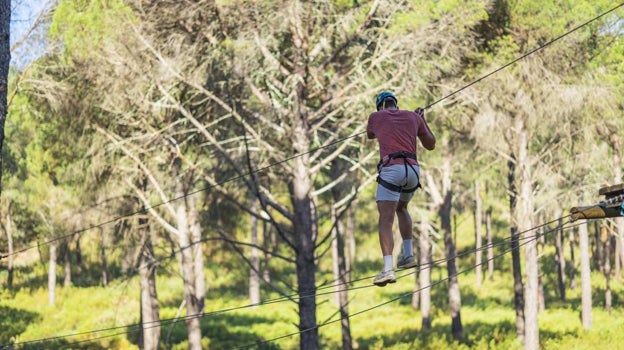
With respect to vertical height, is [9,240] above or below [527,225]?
above

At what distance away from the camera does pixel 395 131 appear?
7.40 m

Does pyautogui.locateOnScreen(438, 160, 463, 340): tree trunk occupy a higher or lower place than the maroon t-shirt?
higher

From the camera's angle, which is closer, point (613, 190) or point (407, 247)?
point (407, 247)

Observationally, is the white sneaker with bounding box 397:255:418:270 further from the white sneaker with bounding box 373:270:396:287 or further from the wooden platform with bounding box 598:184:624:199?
the wooden platform with bounding box 598:184:624:199

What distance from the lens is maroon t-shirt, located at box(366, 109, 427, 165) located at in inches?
292

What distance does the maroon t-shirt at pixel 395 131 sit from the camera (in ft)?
24.3

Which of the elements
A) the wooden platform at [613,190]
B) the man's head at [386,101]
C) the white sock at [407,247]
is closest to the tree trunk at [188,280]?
the wooden platform at [613,190]

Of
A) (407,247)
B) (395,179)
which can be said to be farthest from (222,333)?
(395,179)

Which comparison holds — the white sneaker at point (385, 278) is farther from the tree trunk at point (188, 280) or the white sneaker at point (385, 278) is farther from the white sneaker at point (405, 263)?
the tree trunk at point (188, 280)

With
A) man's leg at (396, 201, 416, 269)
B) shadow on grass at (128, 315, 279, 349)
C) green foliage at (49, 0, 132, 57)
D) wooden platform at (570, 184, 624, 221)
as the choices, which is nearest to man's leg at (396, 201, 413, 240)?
man's leg at (396, 201, 416, 269)

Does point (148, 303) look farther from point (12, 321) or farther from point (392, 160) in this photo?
point (392, 160)

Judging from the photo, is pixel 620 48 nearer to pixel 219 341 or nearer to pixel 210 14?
pixel 210 14

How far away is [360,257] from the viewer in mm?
59594

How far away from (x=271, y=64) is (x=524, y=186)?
989cm
